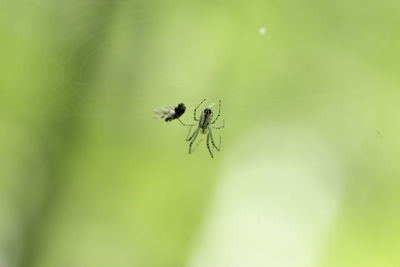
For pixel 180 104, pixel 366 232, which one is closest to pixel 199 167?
pixel 180 104

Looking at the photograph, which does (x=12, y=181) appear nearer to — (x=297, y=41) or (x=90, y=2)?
(x=90, y=2)

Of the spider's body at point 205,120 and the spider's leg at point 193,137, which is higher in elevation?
the spider's body at point 205,120

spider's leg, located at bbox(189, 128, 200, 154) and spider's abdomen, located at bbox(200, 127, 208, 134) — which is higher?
spider's abdomen, located at bbox(200, 127, 208, 134)

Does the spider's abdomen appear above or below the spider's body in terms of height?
below

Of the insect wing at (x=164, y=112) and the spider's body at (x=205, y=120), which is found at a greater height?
the spider's body at (x=205, y=120)
